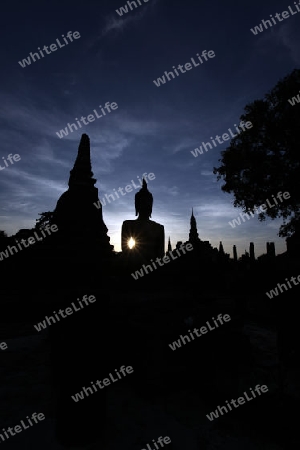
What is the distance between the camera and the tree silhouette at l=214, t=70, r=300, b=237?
14.7m

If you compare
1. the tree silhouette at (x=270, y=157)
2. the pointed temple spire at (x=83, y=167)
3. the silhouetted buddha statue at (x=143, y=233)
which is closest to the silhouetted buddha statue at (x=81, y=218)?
the pointed temple spire at (x=83, y=167)

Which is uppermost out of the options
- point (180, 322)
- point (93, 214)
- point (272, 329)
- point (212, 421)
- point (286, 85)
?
point (286, 85)

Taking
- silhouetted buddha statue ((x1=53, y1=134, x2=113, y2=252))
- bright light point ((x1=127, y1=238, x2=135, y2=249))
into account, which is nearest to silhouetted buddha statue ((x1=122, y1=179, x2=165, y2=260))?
bright light point ((x1=127, y1=238, x2=135, y2=249))

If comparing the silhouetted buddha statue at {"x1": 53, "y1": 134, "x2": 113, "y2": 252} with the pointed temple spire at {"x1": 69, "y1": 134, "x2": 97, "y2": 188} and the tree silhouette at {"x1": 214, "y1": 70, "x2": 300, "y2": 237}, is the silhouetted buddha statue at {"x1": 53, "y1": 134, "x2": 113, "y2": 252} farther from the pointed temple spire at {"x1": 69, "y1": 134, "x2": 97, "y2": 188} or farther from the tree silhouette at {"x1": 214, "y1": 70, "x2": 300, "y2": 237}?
the tree silhouette at {"x1": 214, "y1": 70, "x2": 300, "y2": 237}

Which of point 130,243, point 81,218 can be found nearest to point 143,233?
point 130,243

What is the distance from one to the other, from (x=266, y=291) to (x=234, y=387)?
2085 mm

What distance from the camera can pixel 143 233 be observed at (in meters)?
12.0

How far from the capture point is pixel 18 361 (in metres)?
7.26

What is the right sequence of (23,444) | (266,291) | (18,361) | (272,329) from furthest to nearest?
1. (272,329)
2. (18,361)
3. (266,291)
4. (23,444)

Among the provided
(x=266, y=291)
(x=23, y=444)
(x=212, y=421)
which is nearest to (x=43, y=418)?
(x=23, y=444)

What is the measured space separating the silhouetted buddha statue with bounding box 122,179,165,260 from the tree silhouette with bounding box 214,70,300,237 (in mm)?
8113

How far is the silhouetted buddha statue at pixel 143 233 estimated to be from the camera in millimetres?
11430

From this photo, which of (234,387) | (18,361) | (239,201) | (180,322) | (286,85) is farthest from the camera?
(239,201)

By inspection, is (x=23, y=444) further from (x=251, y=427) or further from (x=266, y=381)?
(x=266, y=381)
